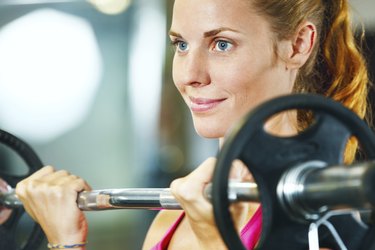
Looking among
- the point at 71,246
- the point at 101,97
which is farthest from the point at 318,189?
the point at 101,97

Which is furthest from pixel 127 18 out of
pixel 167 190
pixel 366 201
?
pixel 366 201

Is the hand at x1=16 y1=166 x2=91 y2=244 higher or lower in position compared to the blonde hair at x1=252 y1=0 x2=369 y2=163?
lower

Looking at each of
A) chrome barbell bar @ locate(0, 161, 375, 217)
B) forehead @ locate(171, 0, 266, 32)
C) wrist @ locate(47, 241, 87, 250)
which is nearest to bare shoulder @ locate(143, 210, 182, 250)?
wrist @ locate(47, 241, 87, 250)

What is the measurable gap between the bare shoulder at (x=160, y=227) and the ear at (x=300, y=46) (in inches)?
18.6

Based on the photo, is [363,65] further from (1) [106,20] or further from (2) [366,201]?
(1) [106,20]

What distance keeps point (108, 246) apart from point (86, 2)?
78.8 inches

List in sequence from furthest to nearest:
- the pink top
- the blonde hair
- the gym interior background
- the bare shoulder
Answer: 1. the gym interior background
2. the bare shoulder
3. the blonde hair
4. the pink top

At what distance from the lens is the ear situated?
155cm

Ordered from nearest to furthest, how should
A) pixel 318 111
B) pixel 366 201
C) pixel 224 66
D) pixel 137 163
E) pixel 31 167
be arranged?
pixel 366 201 < pixel 318 111 < pixel 224 66 < pixel 31 167 < pixel 137 163

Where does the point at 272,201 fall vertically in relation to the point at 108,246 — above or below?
above

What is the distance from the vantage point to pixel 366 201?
32.6 inches

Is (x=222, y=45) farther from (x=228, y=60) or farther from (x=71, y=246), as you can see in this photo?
(x=71, y=246)

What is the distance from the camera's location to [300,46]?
5.13 feet

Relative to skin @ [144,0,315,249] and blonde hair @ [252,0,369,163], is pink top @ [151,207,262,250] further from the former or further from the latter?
blonde hair @ [252,0,369,163]
